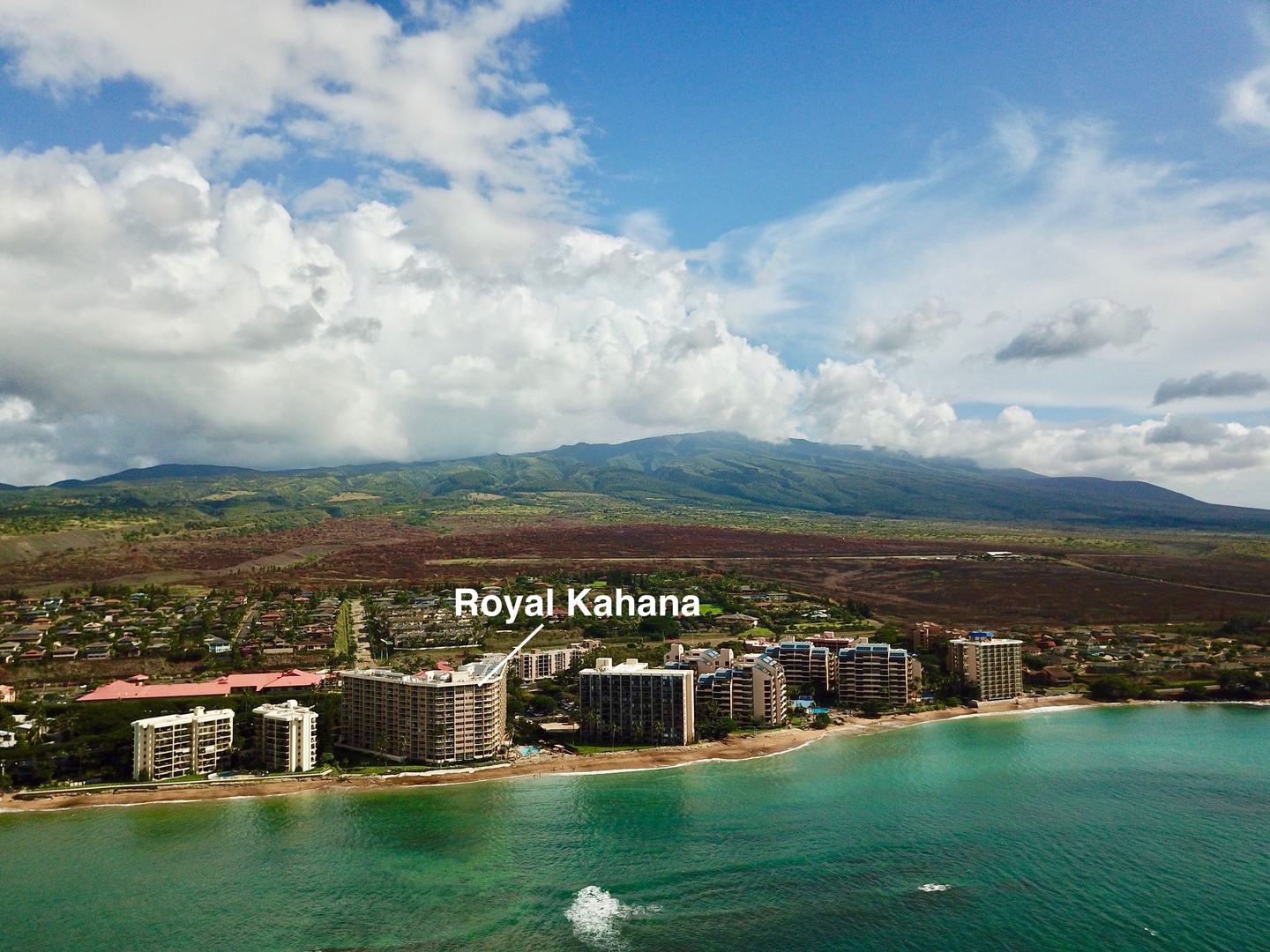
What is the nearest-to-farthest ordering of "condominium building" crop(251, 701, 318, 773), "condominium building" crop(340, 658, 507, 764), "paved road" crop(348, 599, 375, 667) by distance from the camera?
"condominium building" crop(251, 701, 318, 773), "condominium building" crop(340, 658, 507, 764), "paved road" crop(348, 599, 375, 667)

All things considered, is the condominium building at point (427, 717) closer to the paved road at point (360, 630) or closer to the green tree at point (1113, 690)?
the paved road at point (360, 630)

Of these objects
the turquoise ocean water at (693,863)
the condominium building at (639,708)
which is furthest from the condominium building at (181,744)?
the condominium building at (639,708)

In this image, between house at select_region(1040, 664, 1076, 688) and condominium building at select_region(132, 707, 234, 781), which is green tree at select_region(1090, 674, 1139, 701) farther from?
condominium building at select_region(132, 707, 234, 781)

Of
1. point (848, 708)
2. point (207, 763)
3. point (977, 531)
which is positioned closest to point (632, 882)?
point (207, 763)

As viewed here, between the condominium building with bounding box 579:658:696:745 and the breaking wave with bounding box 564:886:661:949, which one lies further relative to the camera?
the condominium building with bounding box 579:658:696:745

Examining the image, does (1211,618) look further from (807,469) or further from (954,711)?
(807,469)

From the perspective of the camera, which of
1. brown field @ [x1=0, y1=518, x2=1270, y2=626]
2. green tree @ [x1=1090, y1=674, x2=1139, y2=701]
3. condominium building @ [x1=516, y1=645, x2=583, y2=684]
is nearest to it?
green tree @ [x1=1090, y1=674, x2=1139, y2=701]

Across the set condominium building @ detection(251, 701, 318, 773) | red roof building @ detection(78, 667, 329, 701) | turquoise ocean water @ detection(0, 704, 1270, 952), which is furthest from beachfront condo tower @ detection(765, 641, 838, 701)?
red roof building @ detection(78, 667, 329, 701)
